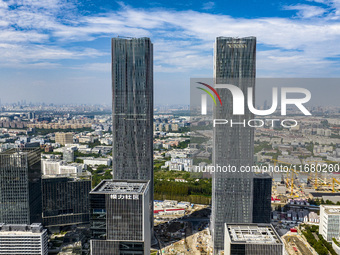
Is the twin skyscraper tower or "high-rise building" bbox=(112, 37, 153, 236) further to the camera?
"high-rise building" bbox=(112, 37, 153, 236)

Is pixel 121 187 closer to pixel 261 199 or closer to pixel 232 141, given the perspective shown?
pixel 232 141

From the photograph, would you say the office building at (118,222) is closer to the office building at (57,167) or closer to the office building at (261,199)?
the office building at (261,199)

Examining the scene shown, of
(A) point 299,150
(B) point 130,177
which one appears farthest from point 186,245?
(A) point 299,150

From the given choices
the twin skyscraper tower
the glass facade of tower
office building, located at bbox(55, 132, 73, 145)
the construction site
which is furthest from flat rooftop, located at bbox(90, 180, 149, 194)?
office building, located at bbox(55, 132, 73, 145)

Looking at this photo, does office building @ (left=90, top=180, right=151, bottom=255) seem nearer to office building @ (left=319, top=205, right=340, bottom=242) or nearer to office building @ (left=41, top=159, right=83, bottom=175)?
office building @ (left=319, top=205, right=340, bottom=242)

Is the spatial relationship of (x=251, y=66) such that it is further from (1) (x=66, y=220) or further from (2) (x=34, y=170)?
(1) (x=66, y=220)

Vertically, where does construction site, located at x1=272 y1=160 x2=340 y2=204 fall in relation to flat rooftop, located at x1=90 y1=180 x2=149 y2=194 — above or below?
below
